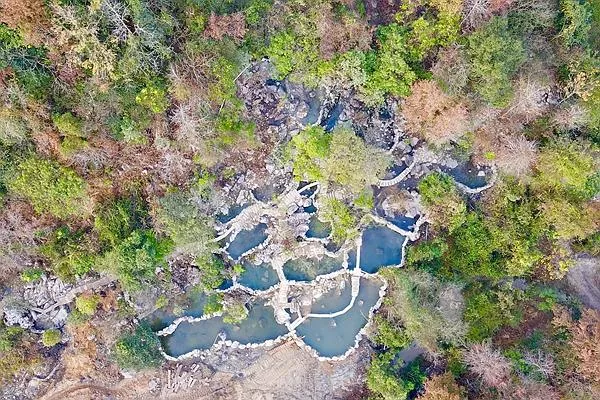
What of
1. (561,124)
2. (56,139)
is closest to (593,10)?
(561,124)

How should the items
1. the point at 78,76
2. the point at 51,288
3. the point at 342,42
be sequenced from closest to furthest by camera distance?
the point at 78,76 < the point at 342,42 < the point at 51,288

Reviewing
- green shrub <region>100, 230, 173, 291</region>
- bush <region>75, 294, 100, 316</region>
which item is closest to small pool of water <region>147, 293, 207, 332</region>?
green shrub <region>100, 230, 173, 291</region>

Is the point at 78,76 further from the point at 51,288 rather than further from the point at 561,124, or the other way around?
the point at 561,124

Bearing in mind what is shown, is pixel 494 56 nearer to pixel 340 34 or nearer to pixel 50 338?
pixel 340 34

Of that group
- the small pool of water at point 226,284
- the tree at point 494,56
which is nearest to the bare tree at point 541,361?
the tree at point 494,56

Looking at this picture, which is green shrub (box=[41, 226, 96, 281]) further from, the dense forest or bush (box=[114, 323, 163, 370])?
bush (box=[114, 323, 163, 370])
